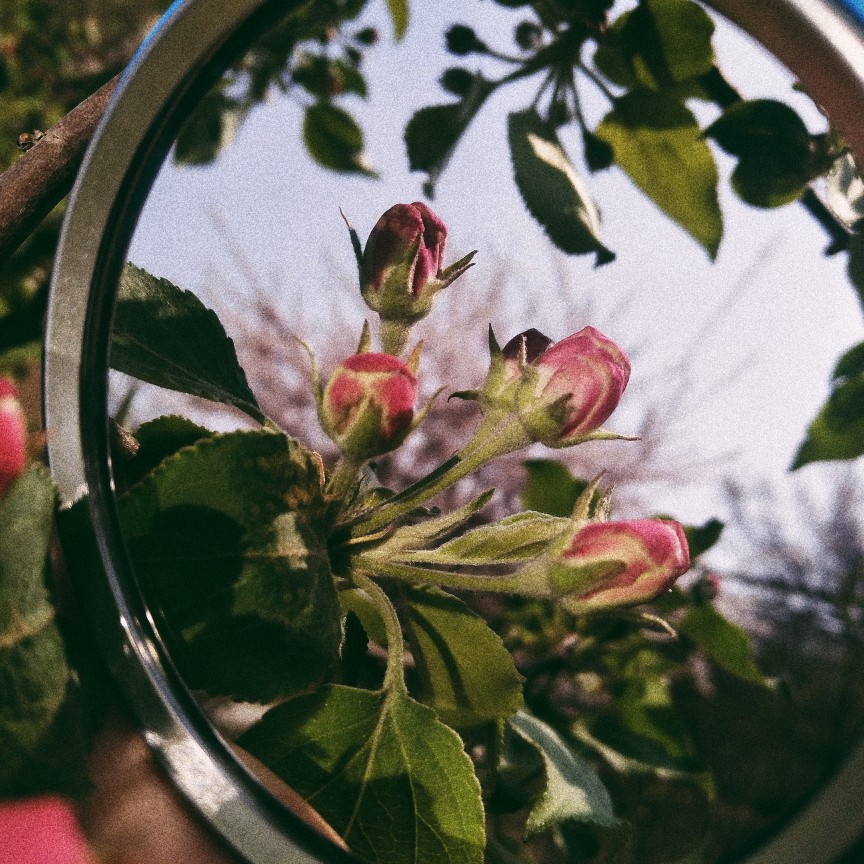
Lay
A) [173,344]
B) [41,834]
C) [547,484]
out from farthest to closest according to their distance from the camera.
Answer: [547,484]
[173,344]
[41,834]

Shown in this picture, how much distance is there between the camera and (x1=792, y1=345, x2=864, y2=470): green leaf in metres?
0.37

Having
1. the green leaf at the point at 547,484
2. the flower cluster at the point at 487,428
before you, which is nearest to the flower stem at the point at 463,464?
the flower cluster at the point at 487,428

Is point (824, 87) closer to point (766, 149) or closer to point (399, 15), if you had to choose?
point (766, 149)

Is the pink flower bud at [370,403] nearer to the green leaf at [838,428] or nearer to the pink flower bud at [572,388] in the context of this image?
the pink flower bud at [572,388]

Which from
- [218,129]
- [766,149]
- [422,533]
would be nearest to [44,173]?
[422,533]

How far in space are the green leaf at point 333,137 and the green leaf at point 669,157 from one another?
28cm

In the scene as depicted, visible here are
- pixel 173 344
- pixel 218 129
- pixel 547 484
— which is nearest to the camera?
pixel 173 344

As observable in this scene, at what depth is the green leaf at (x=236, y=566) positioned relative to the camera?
0.72 feet

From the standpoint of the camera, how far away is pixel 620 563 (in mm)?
223

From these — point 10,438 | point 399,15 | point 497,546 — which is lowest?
point 497,546

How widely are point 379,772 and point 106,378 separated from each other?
14cm

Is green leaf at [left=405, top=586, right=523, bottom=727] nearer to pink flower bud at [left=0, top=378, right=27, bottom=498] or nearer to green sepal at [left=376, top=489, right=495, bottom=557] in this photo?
green sepal at [left=376, top=489, right=495, bottom=557]

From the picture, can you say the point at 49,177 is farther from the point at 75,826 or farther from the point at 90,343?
the point at 75,826

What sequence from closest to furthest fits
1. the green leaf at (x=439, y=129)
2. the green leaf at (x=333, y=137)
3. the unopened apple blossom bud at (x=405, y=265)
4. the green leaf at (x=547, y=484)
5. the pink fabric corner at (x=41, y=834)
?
the pink fabric corner at (x=41, y=834), the unopened apple blossom bud at (x=405, y=265), the green leaf at (x=439, y=129), the green leaf at (x=547, y=484), the green leaf at (x=333, y=137)
